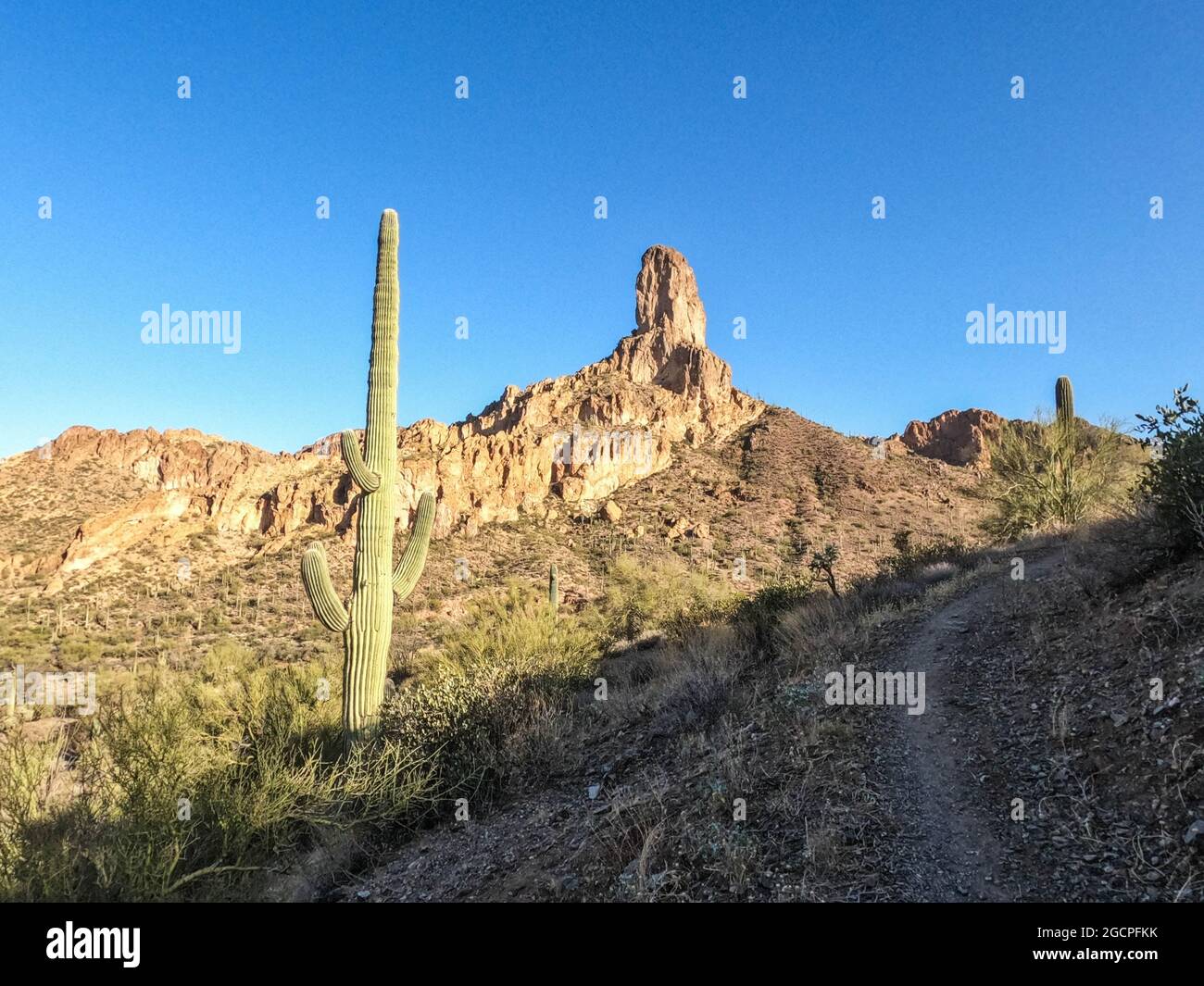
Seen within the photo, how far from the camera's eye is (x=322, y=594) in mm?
7457

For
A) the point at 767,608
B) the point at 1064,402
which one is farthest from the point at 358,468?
the point at 1064,402

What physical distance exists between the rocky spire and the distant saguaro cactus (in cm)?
5689

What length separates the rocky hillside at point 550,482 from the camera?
3756 cm

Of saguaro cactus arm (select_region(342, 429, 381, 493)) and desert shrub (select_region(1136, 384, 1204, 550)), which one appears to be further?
saguaro cactus arm (select_region(342, 429, 381, 493))

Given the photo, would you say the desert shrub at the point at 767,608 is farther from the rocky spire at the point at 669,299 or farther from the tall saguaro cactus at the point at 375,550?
the rocky spire at the point at 669,299

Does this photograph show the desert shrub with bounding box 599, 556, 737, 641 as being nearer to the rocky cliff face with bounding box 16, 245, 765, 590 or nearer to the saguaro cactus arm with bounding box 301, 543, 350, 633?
the saguaro cactus arm with bounding box 301, 543, 350, 633

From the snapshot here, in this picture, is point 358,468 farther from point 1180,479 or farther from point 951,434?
point 951,434

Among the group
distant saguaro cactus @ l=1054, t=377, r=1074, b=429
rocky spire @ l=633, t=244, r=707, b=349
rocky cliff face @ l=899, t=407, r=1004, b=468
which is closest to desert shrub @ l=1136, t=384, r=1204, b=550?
distant saguaro cactus @ l=1054, t=377, r=1074, b=429

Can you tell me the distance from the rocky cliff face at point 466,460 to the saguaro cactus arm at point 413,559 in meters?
33.8

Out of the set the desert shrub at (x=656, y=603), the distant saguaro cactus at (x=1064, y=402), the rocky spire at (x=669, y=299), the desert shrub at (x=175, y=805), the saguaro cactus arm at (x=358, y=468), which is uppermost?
the rocky spire at (x=669, y=299)

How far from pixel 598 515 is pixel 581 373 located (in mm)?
27046

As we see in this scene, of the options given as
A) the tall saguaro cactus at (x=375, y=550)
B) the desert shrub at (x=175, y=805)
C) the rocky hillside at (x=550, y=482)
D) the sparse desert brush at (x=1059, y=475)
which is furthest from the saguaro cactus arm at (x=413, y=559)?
the rocky hillside at (x=550, y=482)

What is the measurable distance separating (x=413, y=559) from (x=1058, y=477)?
56.3 ft

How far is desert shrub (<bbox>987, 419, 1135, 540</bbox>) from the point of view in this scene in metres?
15.3
